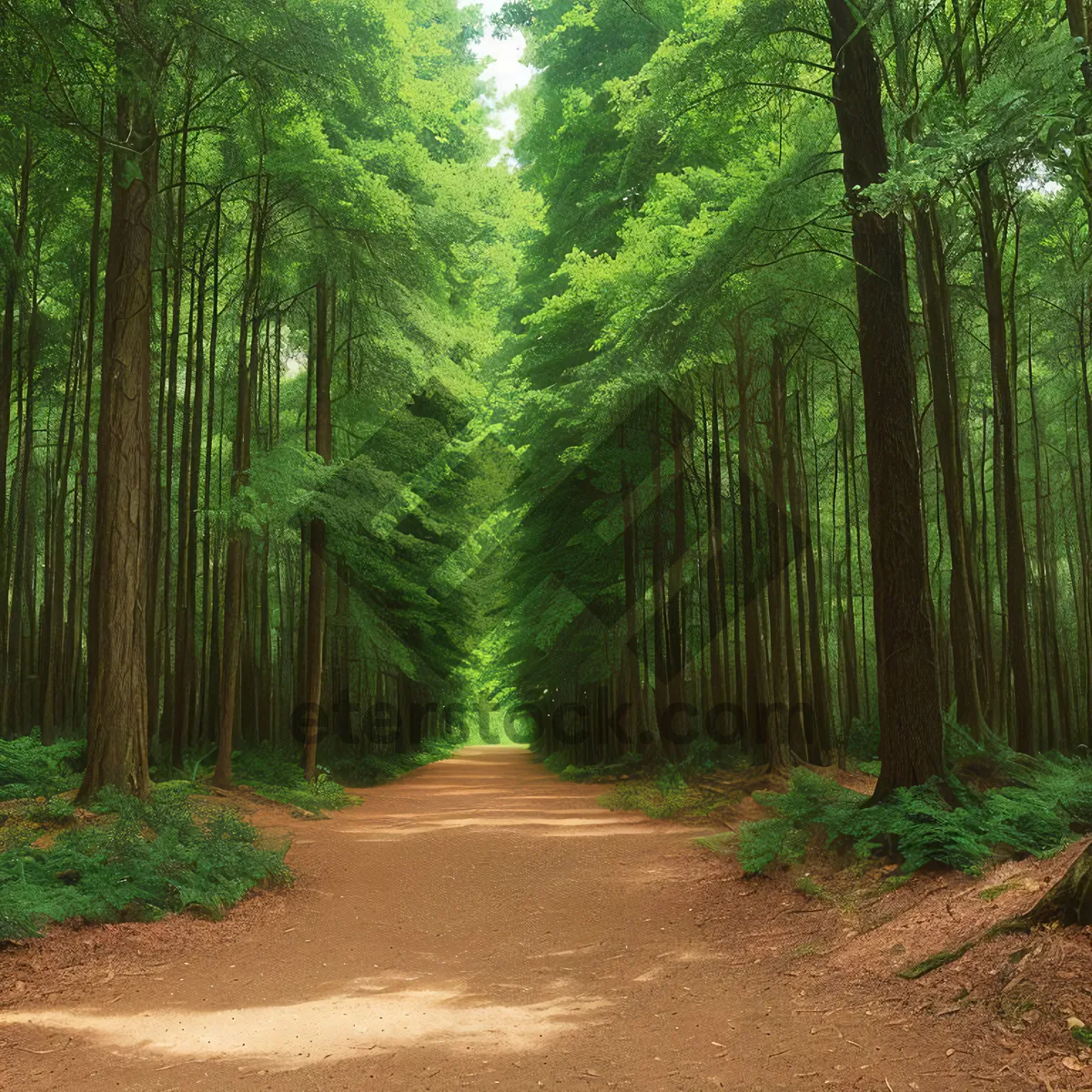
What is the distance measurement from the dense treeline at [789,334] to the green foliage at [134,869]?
5.75 m

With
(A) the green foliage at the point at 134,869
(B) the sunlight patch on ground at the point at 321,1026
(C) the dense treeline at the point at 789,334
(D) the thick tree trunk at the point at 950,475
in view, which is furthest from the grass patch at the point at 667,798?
(B) the sunlight patch on ground at the point at 321,1026

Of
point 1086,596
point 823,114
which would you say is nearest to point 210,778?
point 823,114

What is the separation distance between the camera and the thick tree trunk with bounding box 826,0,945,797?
7.65 meters

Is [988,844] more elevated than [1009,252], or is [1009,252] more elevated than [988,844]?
[1009,252]

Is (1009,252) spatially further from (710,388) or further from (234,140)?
(234,140)

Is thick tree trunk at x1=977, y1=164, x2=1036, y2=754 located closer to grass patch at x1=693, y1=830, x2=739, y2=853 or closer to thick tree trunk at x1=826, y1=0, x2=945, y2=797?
thick tree trunk at x1=826, y1=0, x2=945, y2=797

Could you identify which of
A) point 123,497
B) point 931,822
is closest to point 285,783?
point 123,497

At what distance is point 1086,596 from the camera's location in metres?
20.8

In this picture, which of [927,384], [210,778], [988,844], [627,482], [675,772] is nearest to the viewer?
[988,844]

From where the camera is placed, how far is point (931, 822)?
6.89 metres

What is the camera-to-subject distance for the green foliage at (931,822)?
646cm

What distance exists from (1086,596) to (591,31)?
16871 millimetres

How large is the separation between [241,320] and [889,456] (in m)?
10.0

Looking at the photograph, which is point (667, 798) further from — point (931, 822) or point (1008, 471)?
point (931, 822)
